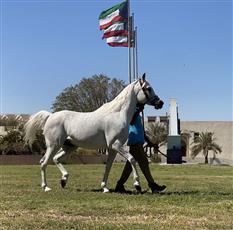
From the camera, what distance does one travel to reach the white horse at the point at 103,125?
10.7 metres

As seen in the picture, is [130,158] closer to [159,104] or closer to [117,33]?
[159,104]

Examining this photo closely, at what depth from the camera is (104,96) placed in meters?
73.6

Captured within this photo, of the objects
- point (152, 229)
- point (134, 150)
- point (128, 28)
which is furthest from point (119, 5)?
point (152, 229)

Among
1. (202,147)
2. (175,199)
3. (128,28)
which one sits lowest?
(202,147)

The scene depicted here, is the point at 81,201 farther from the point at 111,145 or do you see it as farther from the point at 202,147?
the point at 202,147

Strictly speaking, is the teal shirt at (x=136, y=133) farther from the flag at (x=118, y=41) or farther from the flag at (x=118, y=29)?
the flag at (x=118, y=29)

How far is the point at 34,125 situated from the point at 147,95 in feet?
8.73

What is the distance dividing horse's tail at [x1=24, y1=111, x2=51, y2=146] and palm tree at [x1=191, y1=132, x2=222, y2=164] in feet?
195

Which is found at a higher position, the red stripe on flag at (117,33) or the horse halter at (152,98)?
the red stripe on flag at (117,33)

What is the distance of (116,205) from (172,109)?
1732 inches

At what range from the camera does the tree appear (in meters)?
73.3

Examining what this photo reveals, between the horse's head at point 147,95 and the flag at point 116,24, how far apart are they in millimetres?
13555

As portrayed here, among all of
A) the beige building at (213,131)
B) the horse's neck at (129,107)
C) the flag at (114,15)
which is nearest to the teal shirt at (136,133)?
the horse's neck at (129,107)

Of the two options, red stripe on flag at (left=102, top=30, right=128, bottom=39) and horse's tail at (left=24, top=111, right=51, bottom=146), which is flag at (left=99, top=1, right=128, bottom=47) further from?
horse's tail at (left=24, top=111, right=51, bottom=146)
